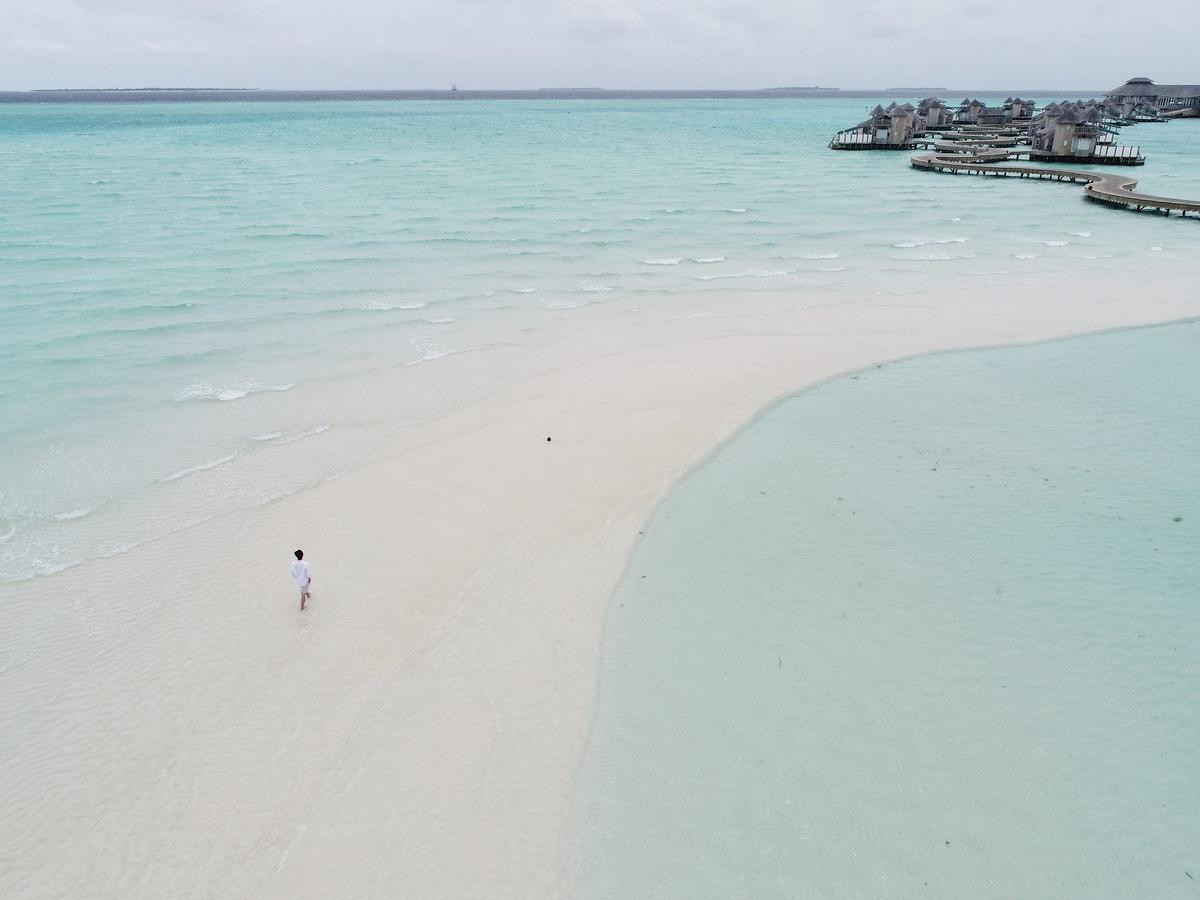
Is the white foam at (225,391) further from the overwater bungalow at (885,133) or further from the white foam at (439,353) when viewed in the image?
the overwater bungalow at (885,133)

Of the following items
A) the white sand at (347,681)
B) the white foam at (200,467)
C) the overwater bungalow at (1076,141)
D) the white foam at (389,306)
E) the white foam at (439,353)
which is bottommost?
the white sand at (347,681)

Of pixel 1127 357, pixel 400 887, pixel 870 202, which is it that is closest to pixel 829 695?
pixel 400 887

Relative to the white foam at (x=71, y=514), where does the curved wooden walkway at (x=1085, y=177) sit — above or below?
above

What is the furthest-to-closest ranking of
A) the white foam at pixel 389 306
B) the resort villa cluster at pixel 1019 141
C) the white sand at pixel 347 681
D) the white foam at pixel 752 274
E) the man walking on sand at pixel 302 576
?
the resort villa cluster at pixel 1019 141, the white foam at pixel 752 274, the white foam at pixel 389 306, the man walking on sand at pixel 302 576, the white sand at pixel 347 681

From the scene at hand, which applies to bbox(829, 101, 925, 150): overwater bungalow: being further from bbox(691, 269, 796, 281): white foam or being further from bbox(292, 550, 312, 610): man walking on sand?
bbox(292, 550, 312, 610): man walking on sand

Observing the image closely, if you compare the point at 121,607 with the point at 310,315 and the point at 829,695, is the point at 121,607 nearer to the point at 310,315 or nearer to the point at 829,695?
the point at 829,695

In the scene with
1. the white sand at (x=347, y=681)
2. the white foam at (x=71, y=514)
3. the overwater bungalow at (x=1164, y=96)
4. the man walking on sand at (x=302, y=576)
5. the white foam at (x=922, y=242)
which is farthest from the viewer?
the overwater bungalow at (x=1164, y=96)

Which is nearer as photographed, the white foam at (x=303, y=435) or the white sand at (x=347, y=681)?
the white sand at (x=347, y=681)

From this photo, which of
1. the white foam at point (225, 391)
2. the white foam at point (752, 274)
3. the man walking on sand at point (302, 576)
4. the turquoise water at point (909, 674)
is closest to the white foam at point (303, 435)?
the white foam at point (225, 391)

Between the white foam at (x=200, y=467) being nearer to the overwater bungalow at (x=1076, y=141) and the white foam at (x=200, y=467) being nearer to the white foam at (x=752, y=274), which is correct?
the white foam at (x=752, y=274)
